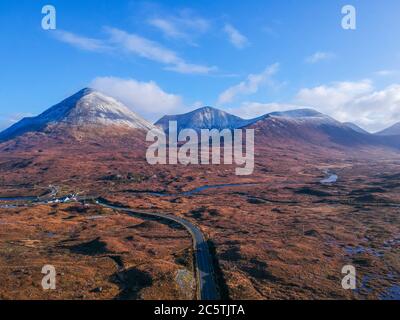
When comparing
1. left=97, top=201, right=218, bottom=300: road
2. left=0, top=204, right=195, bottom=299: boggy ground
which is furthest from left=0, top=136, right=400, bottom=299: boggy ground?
left=97, top=201, right=218, bottom=300: road

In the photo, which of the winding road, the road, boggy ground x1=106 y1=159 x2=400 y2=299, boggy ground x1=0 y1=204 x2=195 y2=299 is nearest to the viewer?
the road

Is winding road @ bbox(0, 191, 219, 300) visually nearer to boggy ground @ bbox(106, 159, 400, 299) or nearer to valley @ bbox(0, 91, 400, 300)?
valley @ bbox(0, 91, 400, 300)

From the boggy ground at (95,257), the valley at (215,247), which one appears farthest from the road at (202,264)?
the boggy ground at (95,257)

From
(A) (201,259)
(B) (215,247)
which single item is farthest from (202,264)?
(B) (215,247)

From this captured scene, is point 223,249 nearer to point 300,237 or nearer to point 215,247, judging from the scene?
point 215,247

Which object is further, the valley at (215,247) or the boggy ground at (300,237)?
the boggy ground at (300,237)

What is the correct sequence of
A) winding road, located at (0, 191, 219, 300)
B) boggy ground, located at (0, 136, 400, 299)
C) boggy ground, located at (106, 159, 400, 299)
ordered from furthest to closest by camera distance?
boggy ground, located at (106, 159, 400, 299), boggy ground, located at (0, 136, 400, 299), winding road, located at (0, 191, 219, 300)

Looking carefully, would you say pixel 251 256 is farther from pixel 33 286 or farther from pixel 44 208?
pixel 44 208

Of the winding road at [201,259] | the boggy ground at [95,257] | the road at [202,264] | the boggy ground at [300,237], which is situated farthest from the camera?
the boggy ground at [300,237]

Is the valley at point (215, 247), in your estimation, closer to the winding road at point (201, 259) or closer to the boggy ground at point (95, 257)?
the boggy ground at point (95, 257)

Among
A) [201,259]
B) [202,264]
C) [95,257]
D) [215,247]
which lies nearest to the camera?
[202,264]
